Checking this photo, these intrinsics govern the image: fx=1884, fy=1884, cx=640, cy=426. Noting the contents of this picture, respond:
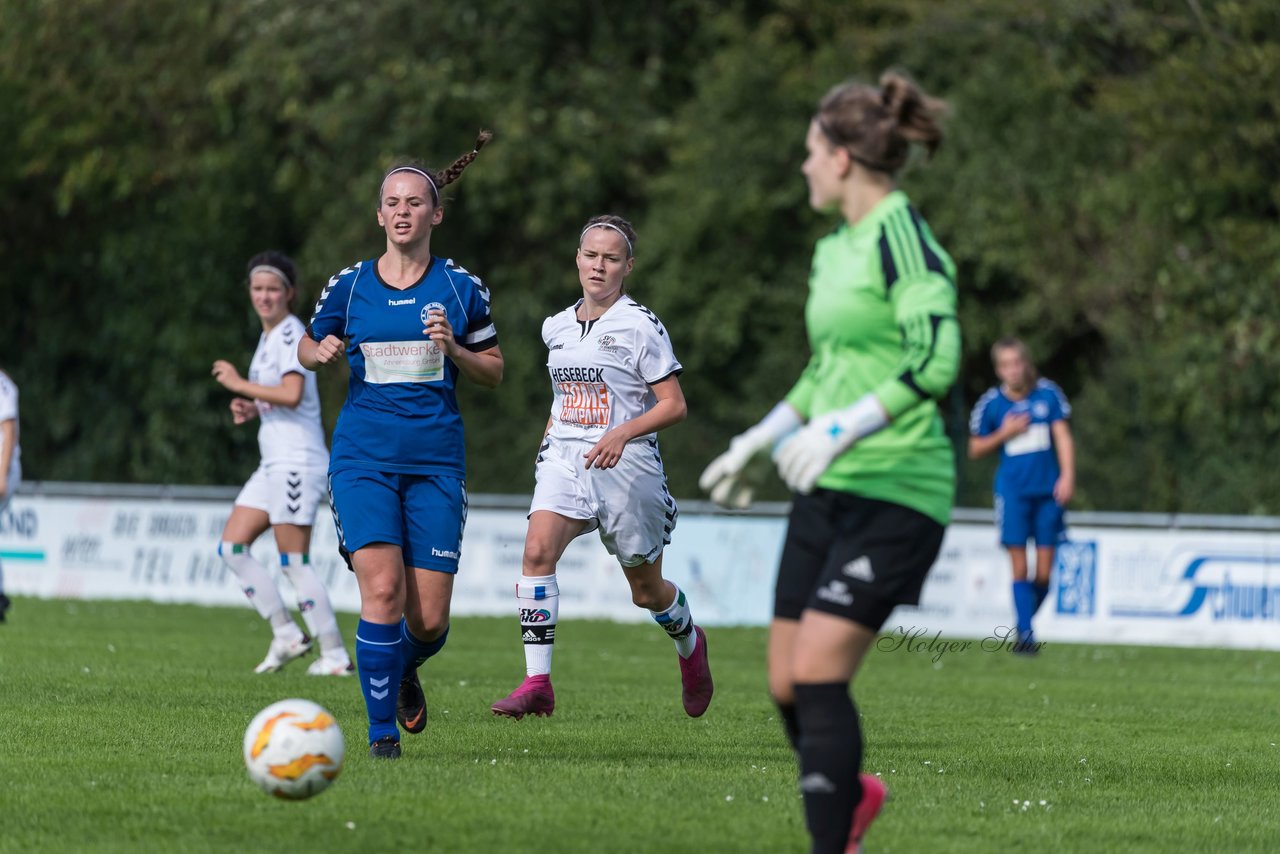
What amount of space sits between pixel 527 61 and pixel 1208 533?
14494 millimetres

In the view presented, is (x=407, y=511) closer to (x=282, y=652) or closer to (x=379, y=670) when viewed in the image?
(x=379, y=670)

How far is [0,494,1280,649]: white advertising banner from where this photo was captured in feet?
56.0

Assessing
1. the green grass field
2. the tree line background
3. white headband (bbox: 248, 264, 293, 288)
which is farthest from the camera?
the tree line background

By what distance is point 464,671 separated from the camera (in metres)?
11.9

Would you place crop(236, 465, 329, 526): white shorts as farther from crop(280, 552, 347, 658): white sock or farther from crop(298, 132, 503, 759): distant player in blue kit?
crop(298, 132, 503, 759): distant player in blue kit

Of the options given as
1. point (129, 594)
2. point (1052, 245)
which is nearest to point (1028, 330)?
point (1052, 245)

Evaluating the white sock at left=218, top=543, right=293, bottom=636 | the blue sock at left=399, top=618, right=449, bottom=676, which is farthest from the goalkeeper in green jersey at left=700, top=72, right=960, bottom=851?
the white sock at left=218, top=543, right=293, bottom=636

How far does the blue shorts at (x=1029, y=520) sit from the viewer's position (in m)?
15.5

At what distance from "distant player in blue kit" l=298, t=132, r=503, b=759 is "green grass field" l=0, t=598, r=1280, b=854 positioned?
0.62 metres

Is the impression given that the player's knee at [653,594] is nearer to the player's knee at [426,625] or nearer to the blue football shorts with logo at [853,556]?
the player's knee at [426,625]

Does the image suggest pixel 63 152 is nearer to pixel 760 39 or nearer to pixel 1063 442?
pixel 760 39

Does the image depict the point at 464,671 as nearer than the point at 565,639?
Yes

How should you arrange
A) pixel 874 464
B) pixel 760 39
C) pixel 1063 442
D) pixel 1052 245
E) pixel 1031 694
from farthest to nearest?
pixel 760 39
pixel 1052 245
pixel 1063 442
pixel 1031 694
pixel 874 464

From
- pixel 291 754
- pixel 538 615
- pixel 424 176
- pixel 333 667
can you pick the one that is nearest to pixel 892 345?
pixel 291 754
